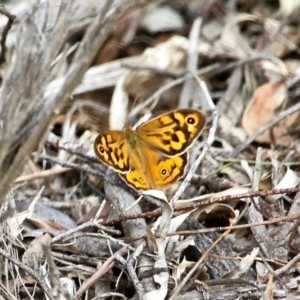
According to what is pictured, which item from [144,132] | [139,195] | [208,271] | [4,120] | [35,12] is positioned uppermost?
[35,12]

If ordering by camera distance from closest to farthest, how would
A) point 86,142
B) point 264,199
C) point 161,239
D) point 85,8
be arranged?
point 161,239
point 264,199
point 86,142
point 85,8

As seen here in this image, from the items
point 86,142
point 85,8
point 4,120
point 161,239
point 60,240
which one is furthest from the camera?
point 85,8

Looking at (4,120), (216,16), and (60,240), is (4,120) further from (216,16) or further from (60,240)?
(216,16)

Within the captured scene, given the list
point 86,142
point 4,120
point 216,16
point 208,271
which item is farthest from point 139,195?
point 216,16

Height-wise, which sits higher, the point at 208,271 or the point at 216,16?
the point at 216,16
